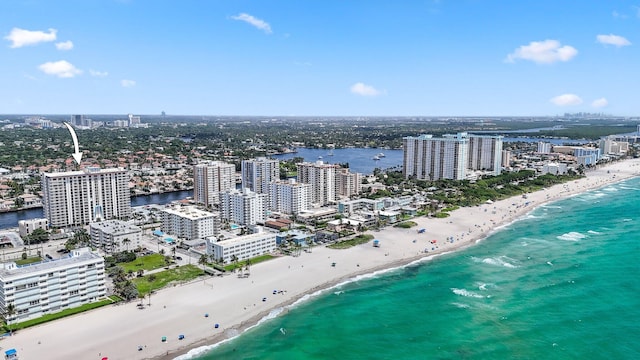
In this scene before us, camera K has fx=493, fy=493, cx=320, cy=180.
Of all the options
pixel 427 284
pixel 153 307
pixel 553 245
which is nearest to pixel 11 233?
pixel 153 307

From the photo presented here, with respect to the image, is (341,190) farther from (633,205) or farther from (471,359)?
(471,359)

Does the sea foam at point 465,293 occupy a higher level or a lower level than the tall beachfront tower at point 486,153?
lower

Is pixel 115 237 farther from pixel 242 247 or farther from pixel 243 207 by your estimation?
pixel 243 207

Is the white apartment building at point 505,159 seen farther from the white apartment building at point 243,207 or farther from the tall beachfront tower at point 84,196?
the tall beachfront tower at point 84,196

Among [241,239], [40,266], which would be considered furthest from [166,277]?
[40,266]

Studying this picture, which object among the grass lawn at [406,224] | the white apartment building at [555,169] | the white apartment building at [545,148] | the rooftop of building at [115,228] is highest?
the white apartment building at [545,148]

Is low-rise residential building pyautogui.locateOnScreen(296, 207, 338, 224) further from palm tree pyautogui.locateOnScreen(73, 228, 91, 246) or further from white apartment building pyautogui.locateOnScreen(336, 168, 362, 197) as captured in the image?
palm tree pyautogui.locateOnScreen(73, 228, 91, 246)

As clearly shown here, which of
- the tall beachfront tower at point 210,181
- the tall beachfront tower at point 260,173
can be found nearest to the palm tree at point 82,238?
the tall beachfront tower at point 210,181
